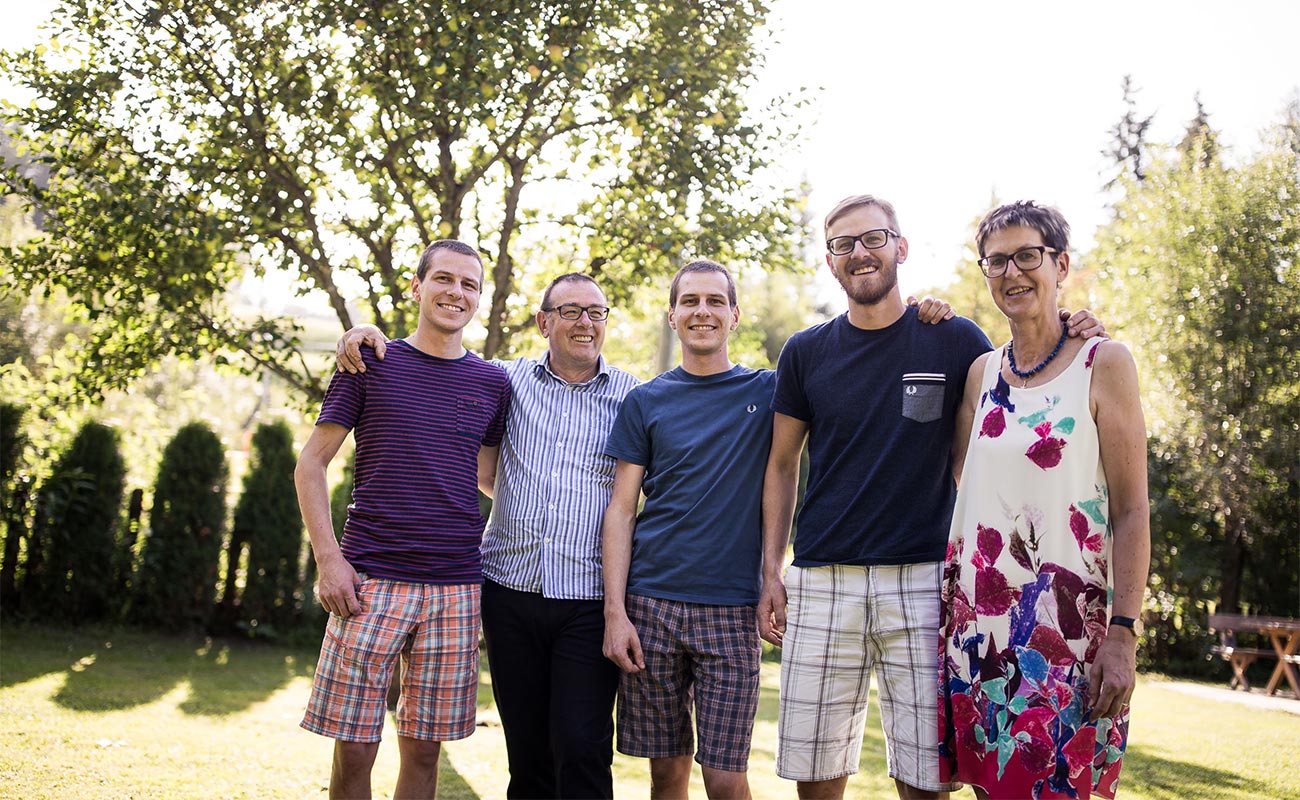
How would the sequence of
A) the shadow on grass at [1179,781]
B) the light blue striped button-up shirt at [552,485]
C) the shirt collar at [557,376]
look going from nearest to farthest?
the light blue striped button-up shirt at [552,485] → the shirt collar at [557,376] → the shadow on grass at [1179,781]

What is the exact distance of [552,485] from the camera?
3375 mm

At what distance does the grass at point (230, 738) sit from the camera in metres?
5.00

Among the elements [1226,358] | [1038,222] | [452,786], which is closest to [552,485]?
[1038,222]

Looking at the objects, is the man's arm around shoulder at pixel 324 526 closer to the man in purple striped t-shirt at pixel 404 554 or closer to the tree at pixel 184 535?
the man in purple striped t-shirt at pixel 404 554

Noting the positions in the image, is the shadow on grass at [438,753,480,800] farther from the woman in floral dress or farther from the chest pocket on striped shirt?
the woman in floral dress

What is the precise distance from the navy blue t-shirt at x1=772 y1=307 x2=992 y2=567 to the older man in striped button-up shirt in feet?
2.47

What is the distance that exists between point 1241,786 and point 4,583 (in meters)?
10.1

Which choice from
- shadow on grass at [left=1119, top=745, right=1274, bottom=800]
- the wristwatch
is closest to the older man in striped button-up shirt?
the wristwatch

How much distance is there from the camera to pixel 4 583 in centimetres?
903

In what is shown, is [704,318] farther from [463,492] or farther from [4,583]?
[4,583]

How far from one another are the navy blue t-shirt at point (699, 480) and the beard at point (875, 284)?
1.64ft

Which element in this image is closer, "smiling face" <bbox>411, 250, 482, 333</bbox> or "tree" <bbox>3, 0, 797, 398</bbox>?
"smiling face" <bbox>411, 250, 482, 333</bbox>

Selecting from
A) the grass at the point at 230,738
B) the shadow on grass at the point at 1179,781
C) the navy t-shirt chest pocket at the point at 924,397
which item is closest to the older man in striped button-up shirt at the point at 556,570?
the navy t-shirt chest pocket at the point at 924,397

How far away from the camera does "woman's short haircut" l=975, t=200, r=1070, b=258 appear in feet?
9.14
